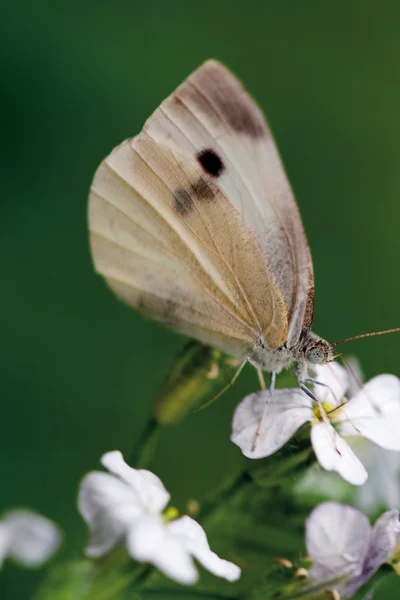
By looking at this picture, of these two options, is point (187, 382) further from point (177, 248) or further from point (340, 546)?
point (340, 546)

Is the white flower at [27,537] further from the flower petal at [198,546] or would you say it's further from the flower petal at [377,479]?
the flower petal at [377,479]

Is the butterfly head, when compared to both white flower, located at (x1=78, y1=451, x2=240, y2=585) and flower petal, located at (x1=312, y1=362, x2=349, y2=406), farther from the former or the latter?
white flower, located at (x1=78, y1=451, x2=240, y2=585)

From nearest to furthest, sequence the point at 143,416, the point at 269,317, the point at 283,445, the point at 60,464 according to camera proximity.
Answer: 1. the point at 283,445
2. the point at 269,317
3. the point at 60,464
4. the point at 143,416

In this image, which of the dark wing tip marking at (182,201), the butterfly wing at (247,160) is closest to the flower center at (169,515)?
the butterfly wing at (247,160)

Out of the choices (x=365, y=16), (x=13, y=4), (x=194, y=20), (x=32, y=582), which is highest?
(x=13, y=4)

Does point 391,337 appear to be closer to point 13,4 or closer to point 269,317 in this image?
point 269,317

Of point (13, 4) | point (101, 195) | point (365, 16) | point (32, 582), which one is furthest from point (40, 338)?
point (365, 16)

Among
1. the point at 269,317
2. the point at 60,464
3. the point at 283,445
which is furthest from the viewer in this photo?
the point at 60,464
